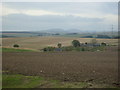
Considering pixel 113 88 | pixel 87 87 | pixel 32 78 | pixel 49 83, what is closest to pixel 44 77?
pixel 32 78

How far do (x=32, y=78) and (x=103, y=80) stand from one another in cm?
435

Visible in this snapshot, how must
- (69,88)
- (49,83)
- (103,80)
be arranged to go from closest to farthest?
(69,88) → (49,83) → (103,80)

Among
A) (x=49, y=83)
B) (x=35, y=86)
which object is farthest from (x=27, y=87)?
(x=49, y=83)

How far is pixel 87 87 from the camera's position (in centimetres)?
979

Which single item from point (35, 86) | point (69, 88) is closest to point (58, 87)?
point (69, 88)

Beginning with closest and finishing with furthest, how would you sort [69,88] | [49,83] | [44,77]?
[69,88] → [49,83] → [44,77]

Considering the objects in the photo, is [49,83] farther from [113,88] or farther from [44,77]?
[113,88]

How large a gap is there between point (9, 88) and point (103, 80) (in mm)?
5455

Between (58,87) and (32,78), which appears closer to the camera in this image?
(58,87)

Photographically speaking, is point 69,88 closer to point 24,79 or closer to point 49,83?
point 49,83

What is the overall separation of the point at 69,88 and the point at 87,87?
95cm

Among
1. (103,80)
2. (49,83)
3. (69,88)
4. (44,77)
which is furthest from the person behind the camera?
(44,77)

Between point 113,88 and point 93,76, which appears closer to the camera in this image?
point 113,88

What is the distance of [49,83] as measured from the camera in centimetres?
1061
